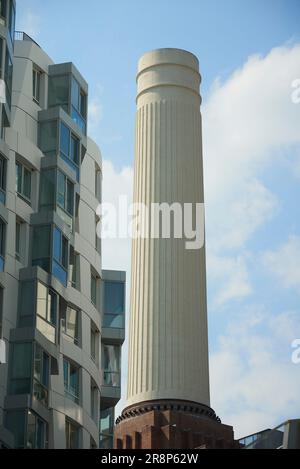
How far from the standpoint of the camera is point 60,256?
2584 inches

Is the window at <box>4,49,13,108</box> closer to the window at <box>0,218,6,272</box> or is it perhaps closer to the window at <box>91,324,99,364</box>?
the window at <box>0,218,6,272</box>

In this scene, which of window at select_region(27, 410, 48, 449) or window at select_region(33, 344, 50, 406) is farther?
window at select_region(33, 344, 50, 406)

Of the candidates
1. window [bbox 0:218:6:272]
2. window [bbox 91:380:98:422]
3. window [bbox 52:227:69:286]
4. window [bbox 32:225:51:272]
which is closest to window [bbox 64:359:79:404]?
window [bbox 91:380:98:422]

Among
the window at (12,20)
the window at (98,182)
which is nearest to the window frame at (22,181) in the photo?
the window at (12,20)

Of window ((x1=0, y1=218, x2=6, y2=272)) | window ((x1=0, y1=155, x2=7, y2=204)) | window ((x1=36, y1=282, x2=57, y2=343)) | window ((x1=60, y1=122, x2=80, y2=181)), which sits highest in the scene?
window ((x1=60, y1=122, x2=80, y2=181))

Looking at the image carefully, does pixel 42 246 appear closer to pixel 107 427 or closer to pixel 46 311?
pixel 46 311

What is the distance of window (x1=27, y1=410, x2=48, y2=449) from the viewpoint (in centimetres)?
5931

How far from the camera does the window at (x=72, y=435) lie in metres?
66.3

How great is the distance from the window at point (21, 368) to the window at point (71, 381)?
711cm

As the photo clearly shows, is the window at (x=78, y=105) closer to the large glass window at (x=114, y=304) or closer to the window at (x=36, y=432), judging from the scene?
the large glass window at (x=114, y=304)

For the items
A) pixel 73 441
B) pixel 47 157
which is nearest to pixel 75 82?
pixel 47 157

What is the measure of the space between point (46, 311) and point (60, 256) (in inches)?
141

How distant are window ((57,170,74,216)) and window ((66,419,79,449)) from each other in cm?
1082

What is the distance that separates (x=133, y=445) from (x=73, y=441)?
1840cm
